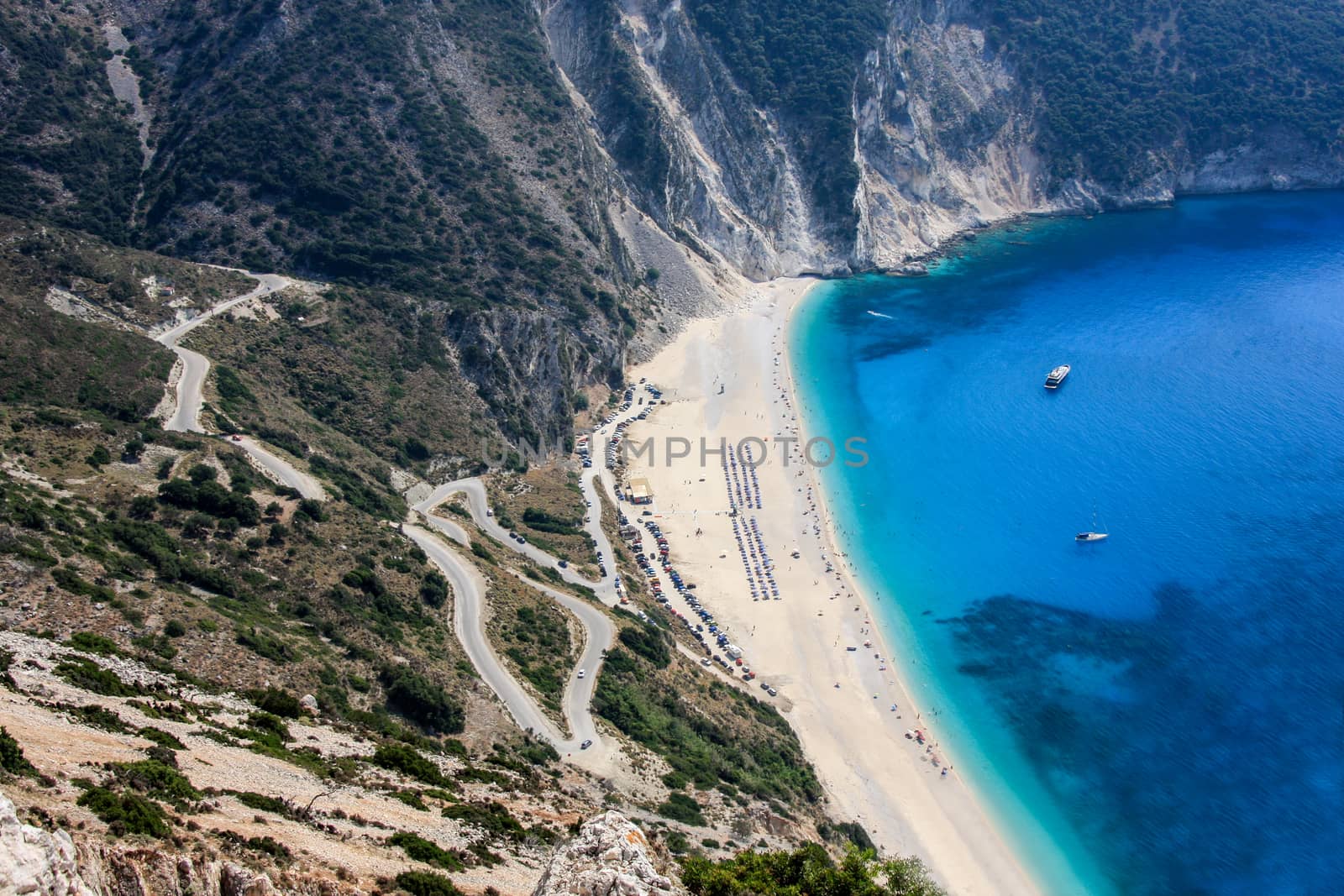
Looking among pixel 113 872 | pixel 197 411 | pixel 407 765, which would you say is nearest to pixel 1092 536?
pixel 407 765

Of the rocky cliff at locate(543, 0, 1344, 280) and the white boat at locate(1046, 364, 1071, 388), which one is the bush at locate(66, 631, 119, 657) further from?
the rocky cliff at locate(543, 0, 1344, 280)

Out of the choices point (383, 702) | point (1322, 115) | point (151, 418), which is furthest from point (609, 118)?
point (1322, 115)

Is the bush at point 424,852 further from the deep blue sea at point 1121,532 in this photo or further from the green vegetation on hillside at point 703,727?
the deep blue sea at point 1121,532

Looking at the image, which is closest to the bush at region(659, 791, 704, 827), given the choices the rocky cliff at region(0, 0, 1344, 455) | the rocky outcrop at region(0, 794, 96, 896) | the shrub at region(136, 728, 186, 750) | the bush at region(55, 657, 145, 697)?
the shrub at region(136, 728, 186, 750)

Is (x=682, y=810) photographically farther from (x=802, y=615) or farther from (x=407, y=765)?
(x=802, y=615)

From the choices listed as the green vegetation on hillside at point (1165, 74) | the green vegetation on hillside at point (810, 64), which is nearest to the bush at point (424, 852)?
the green vegetation on hillside at point (810, 64)

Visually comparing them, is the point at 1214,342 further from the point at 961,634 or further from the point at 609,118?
the point at 609,118

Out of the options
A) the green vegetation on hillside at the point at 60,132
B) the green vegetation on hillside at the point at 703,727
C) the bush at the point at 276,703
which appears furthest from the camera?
the green vegetation on hillside at the point at 60,132
